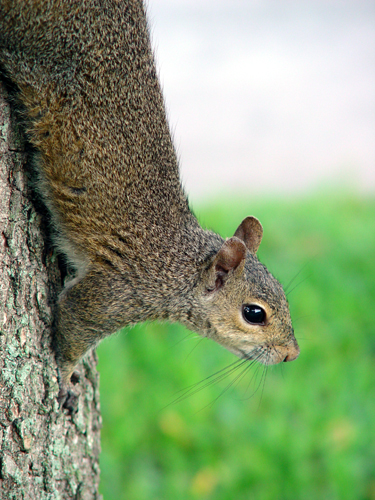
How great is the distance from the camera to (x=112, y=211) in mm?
2270

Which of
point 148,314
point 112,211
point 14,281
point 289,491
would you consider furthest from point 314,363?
point 14,281

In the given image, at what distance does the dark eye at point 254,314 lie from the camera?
267 centimetres

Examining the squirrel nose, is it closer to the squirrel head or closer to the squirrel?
the squirrel head

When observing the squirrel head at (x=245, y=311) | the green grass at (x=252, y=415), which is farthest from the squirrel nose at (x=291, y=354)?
the green grass at (x=252, y=415)

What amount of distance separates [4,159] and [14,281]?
426 millimetres

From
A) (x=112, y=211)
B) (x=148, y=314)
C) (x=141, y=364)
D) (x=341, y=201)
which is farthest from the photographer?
(x=341, y=201)

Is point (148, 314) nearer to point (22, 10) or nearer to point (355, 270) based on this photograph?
point (22, 10)

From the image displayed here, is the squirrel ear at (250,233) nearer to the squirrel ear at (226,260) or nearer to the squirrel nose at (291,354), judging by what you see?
the squirrel ear at (226,260)

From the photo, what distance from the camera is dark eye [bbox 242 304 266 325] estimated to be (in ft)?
8.76

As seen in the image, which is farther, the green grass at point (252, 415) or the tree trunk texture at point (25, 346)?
the green grass at point (252, 415)

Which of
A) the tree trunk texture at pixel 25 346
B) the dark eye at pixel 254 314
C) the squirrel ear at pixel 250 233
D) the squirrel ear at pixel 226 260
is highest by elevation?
the squirrel ear at pixel 250 233

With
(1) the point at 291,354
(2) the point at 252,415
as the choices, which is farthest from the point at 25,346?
(2) the point at 252,415

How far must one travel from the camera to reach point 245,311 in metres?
2.67

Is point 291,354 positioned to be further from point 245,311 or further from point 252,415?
point 252,415
